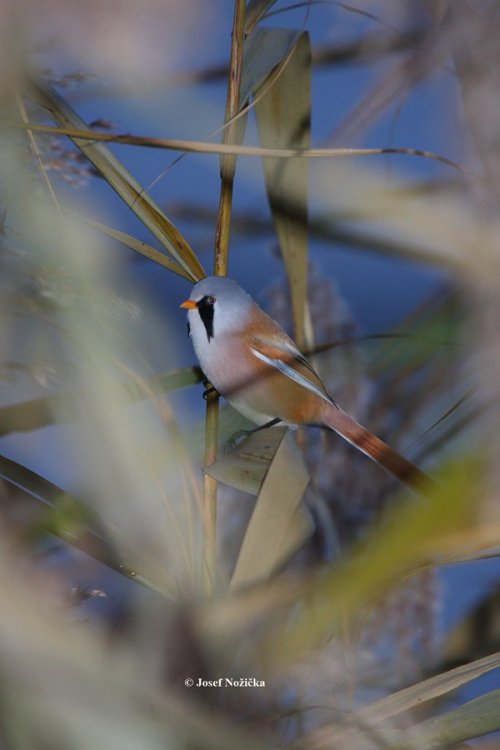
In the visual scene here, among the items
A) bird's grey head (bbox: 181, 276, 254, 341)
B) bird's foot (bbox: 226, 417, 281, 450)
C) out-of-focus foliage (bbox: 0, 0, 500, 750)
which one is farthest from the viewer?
bird's foot (bbox: 226, 417, 281, 450)

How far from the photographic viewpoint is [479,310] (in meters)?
0.86

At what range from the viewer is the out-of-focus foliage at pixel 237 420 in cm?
62

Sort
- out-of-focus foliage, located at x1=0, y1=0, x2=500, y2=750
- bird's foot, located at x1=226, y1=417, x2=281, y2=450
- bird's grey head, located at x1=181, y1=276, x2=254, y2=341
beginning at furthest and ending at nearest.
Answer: bird's foot, located at x1=226, y1=417, x2=281, y2=450
bird's grey head, located at x1=181, y1=276, x2=254, y2=341
out-of-focus foliage, located at x1=0, y1=0, x2=500, y2=750

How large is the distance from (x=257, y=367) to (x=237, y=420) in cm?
8

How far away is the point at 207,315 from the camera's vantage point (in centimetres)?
91

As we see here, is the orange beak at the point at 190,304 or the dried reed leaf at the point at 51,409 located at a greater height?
the orange beak at the point at 190,304

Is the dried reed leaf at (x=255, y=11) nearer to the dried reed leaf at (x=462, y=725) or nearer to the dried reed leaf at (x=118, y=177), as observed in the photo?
the dried reed leaf at (x=118, y=177)

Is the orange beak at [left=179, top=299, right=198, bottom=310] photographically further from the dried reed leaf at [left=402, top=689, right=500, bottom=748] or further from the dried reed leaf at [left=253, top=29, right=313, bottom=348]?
the dried reed leaf at [left=402, top=689, right=500, bottom=748]

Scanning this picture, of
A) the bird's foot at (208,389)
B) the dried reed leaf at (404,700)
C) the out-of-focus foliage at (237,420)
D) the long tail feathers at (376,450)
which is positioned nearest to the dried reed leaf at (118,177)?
the out-of-focus foliage at (237,420)

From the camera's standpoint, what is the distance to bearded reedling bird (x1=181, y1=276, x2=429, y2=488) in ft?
2.83

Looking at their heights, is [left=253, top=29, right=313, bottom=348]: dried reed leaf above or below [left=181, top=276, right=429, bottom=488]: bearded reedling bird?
above

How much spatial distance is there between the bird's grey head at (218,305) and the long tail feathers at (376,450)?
6.9 inches

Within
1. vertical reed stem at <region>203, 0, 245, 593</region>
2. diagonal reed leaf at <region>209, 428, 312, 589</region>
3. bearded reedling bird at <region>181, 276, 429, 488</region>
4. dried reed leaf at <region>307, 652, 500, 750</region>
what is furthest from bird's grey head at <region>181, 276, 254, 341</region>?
dried reed leaf at <region>307, 652, 500, 750</region>

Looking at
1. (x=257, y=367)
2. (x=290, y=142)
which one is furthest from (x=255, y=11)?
(x=257, y=367)
